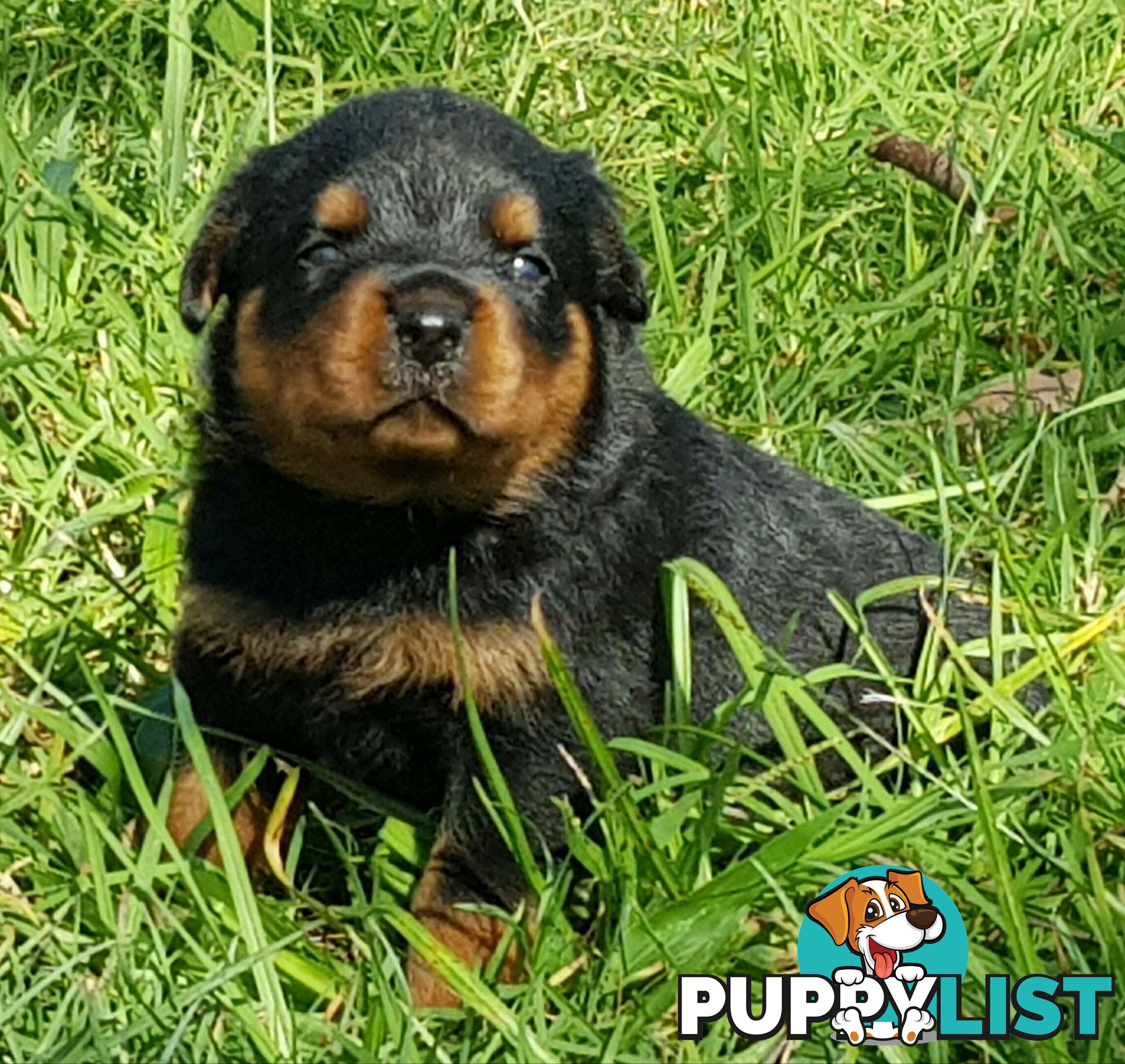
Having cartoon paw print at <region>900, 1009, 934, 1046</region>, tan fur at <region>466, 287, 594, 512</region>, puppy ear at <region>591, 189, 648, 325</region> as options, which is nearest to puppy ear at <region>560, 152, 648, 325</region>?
puppy ear at <region>591, 189, 648, 325</region>

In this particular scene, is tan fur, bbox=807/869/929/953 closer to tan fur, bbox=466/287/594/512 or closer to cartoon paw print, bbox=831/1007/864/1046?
cartoon paw print, bbox=831/1007/864/1046

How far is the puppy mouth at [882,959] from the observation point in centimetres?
296

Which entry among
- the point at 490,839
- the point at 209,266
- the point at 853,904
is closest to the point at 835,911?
the point at 853,904

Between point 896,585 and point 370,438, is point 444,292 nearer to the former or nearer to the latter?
point 370,438

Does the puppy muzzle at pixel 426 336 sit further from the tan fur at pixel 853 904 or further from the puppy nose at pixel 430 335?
the tan fur at pixel 853 904

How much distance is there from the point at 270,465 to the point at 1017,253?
2544 mm

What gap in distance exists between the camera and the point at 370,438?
3.06 m

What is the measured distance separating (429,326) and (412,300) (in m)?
0.05

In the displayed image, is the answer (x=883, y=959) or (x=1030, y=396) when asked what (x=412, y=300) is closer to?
(x=883, y=959)

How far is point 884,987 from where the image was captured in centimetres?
295

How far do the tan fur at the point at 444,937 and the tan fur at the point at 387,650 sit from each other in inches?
11.0

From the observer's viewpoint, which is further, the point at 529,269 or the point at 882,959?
the point at 529,269

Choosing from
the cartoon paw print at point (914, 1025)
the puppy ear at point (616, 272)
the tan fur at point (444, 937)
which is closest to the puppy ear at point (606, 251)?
the puppy ear at point (616, 272)

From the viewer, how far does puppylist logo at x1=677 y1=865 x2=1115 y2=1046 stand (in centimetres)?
288
